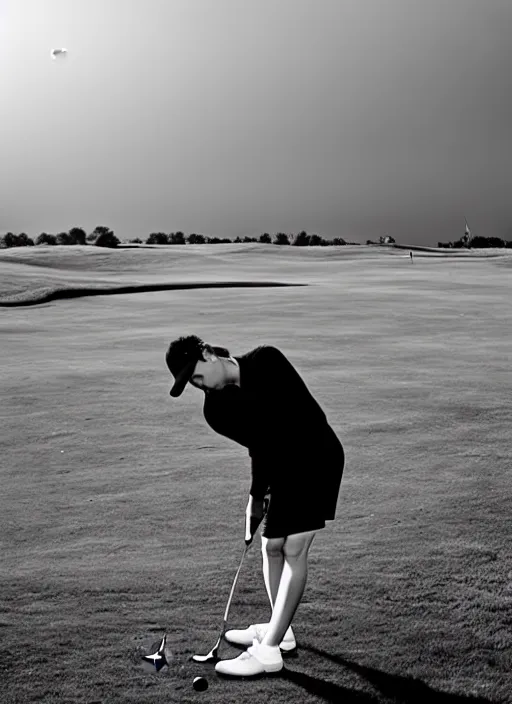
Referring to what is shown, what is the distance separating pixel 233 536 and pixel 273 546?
7.01ft

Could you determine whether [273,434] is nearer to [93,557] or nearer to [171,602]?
[171,602]

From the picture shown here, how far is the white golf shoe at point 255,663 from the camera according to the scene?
4977 mm

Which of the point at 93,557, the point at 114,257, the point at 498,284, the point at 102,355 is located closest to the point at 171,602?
the point at 93,557

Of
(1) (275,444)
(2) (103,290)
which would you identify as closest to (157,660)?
(1) (275,444)

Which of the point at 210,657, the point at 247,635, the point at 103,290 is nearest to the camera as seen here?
the point at 210,657

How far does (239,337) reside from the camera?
60.7 feet

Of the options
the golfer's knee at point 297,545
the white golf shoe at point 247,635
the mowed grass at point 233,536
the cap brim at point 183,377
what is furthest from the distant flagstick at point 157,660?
the cap brim at point 183,377

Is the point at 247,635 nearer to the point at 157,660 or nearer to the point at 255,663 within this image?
the point at 255,663

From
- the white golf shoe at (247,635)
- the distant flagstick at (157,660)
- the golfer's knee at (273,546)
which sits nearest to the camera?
the golfer's knee at (273,546)

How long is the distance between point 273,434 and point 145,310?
21.4m

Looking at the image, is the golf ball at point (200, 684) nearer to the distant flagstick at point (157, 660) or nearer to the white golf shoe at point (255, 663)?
the white golf shoe at point (255, 663)

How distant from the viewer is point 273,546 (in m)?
4.96

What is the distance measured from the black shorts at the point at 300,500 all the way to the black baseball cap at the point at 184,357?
0.76 meters

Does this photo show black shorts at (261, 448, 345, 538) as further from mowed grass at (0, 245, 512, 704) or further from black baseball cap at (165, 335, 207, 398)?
mowed grass at (0, 245, 512, 704)
